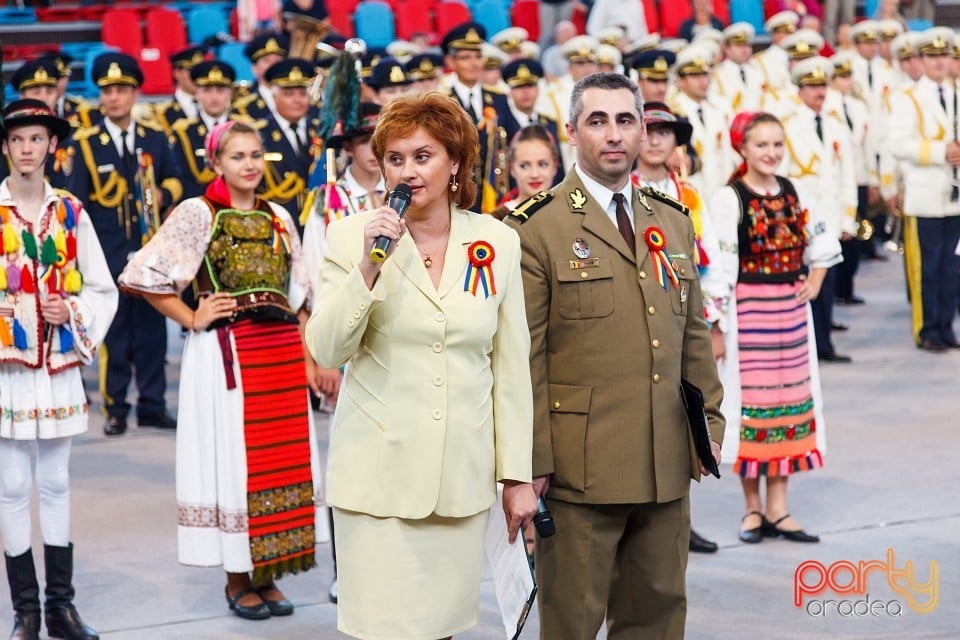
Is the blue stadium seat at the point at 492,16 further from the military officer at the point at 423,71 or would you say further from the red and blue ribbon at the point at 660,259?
the red and blue ribbon at the point at 660,259

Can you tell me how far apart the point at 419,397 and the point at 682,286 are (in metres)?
0.95

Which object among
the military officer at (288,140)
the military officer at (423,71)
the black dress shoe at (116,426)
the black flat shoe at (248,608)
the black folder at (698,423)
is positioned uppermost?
the military officer at (423,71)

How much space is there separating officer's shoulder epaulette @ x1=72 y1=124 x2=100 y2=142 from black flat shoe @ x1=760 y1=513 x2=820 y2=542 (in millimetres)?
4803

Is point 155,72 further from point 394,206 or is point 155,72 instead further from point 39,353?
point 394,206

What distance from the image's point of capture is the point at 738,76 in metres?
12.6

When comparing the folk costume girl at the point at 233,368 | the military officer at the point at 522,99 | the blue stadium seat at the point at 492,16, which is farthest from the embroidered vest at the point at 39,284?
the blue stadium seat at the point at 492,16

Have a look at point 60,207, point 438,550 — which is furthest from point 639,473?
point 60,207

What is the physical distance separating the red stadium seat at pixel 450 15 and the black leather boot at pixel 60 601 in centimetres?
1112

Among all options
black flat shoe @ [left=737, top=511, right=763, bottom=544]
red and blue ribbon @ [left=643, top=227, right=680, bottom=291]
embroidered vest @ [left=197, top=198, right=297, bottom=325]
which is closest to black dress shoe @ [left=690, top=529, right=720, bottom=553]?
black flat shoe @ [left=737, top=511, right=763, bottom=544]

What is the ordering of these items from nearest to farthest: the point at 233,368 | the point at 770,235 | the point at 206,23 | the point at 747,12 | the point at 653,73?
the point at 233,368
the point at 770,235
the point at 653,73
the point at 206,23
the point at 747,12

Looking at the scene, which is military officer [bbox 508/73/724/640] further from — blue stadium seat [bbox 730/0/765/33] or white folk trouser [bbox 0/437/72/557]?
blue stadium seat [bbox 730/0/765/33]

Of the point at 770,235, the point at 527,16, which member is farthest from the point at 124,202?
the point at 527,16

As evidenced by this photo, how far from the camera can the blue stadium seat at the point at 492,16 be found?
15945mm

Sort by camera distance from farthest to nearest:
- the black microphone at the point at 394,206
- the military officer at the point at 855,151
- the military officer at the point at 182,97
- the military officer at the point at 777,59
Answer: the military officer at the point at 777,59 → the military officer at the point at 855,151 → the military officer at the point at 182,97 → the black microphone at the point at 394,206
